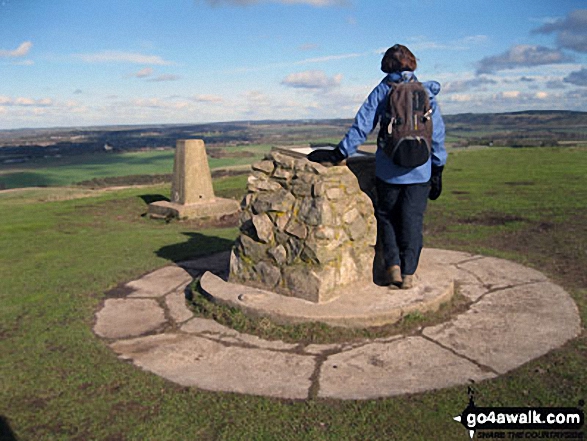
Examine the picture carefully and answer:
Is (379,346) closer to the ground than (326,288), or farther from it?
closer to the ground

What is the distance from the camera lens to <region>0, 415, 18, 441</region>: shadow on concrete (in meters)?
2.81

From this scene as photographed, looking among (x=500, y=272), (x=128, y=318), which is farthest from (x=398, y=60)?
(x=128, y=318)

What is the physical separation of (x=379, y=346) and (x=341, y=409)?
958 mm

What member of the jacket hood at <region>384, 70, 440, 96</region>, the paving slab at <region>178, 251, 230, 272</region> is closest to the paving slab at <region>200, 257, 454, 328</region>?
the paving slab at <region>178, 251, 230, 272</region>

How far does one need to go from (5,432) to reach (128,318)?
190 centimetres

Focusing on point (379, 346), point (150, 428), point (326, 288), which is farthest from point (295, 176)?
point (150, 428)

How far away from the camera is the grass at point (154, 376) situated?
2.84 metres

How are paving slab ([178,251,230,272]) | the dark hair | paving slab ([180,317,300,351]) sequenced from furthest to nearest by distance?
paving slab ([178,251,230,272])
the dark hair
paving slab ([180,317,300,351])

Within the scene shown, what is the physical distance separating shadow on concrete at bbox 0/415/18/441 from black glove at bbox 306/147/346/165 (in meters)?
3.13

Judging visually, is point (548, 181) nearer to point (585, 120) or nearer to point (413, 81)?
point (413, 81)

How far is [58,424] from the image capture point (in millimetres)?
2922

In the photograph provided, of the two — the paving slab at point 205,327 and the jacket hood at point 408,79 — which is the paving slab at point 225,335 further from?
the jacket hood at point 408,79

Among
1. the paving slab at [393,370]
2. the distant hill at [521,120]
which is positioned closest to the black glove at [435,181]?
the paving slab at [393,370]
